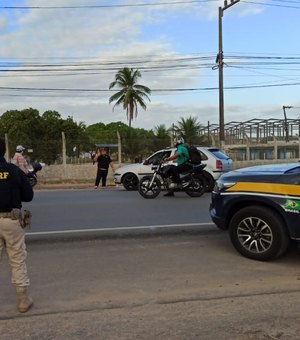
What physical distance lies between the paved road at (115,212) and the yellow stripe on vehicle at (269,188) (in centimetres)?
242

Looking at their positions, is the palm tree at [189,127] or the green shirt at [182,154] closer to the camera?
the green shirt at [182,154]

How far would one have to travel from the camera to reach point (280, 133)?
2116 inches

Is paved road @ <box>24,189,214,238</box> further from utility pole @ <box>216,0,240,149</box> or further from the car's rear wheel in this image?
utility pole @ <box>216,0,240,149</box>

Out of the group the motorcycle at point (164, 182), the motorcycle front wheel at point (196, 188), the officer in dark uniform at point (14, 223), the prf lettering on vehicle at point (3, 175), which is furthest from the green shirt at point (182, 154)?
the prf lettering on vehicle at point (3, 175)

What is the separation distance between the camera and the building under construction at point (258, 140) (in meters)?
33.7

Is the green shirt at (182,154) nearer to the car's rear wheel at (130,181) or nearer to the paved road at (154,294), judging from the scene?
the car's rear wheel at (130,181)

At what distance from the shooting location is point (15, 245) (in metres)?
5.01

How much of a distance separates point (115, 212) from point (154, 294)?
595 cm

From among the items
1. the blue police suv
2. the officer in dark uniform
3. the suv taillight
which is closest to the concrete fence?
the suv taillight

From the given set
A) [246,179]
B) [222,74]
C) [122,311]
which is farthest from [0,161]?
[222,74]

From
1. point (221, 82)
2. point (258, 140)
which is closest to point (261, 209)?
point (221, 82)

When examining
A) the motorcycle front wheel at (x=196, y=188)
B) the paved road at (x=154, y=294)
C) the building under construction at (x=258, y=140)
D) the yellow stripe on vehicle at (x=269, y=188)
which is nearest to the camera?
the paved road at (x=154, y=294)

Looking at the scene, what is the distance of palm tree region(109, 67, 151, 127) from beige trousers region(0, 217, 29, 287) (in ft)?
176

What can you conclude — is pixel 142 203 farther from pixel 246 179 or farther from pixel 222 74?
pixel 222 74
